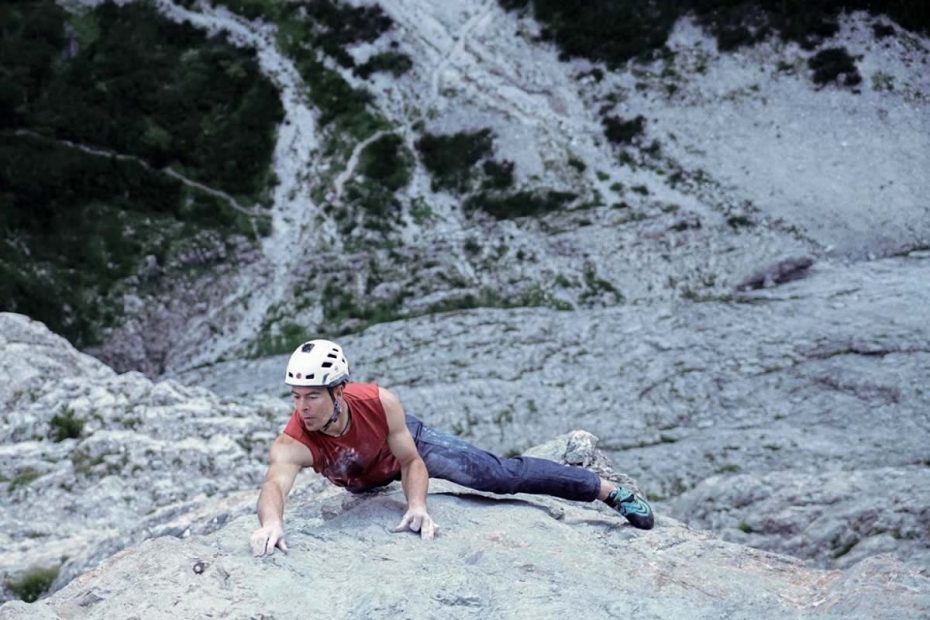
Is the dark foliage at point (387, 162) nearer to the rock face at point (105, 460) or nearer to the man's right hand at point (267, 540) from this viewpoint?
the rock face at point (105, 460)

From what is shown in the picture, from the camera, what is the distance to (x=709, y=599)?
10633mm

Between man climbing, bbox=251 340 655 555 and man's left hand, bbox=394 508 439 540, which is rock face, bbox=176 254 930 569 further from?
man's left hand, bbox=394 508 439 540

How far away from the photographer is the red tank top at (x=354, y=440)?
1165cm

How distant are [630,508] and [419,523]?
3633 mm

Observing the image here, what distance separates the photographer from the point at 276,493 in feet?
36.1

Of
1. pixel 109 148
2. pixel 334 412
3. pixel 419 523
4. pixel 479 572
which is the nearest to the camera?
pixel 479 572

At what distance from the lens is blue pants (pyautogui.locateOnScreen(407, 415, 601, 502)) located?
13.0m

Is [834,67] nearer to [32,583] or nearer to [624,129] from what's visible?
[624,129]

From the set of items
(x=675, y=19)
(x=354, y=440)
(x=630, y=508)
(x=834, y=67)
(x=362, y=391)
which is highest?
(x=675, y=19)

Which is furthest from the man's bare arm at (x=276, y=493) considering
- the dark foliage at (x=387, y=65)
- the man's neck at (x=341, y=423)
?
the dark foliage at (x=387, y=65)

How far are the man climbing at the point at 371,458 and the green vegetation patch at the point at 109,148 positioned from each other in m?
47.9

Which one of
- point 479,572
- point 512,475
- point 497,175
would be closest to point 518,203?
point 497,175

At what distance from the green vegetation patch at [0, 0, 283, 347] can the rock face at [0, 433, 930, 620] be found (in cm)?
4837

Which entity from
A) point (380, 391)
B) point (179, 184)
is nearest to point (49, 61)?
point (179, 184)
